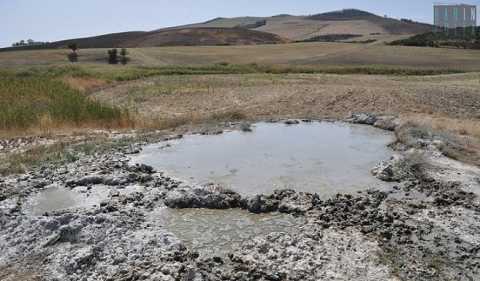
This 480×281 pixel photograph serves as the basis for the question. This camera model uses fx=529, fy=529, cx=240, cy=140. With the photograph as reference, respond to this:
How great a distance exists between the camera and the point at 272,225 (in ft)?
26.5

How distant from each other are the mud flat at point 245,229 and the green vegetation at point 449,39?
59.0 meters

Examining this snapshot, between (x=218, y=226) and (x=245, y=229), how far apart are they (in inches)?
16.8

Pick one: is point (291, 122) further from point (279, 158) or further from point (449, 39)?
point (449, 39)

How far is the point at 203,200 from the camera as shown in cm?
892

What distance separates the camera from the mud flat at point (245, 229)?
6652 mm

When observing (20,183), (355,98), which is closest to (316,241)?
(20,183)

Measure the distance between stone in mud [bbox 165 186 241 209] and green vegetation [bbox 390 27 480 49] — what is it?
59.9 metres

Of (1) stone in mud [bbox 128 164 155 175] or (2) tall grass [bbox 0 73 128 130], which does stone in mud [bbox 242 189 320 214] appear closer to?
(1) stone in mud [bbox 128 164 155 175]

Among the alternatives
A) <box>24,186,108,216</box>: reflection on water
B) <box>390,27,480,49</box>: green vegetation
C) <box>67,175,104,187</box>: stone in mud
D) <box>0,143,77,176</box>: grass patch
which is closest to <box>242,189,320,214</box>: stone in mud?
<box>24,186,108,216</box>: reflection on water

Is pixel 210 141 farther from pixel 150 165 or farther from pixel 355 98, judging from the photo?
pixel 355 98

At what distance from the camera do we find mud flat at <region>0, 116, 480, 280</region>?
665cm

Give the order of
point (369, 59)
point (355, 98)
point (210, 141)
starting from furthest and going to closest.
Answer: point (369, 59), point (355, 98), point (210, 141)

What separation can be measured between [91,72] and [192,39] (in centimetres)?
5035

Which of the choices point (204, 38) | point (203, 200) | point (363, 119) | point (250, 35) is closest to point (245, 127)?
point (363, 119)
